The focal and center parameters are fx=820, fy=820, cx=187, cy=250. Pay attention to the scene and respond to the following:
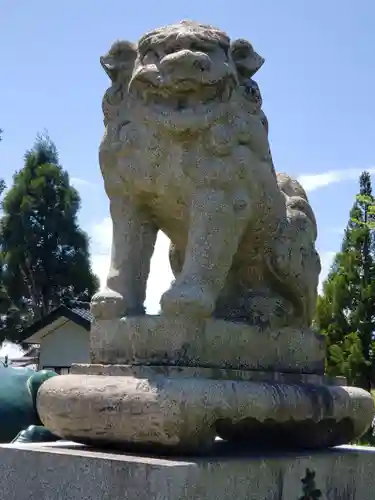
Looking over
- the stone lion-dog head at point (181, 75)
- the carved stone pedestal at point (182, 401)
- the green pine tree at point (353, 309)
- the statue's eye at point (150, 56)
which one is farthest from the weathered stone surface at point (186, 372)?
the green pine tree at point (353, 309)

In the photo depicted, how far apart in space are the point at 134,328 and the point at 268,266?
0.81 meters

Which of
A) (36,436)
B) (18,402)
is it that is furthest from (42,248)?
(36,436)

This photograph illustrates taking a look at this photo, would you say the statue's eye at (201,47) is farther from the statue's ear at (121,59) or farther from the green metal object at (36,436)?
the green metal object at (36,436)

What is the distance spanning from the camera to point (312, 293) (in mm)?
3893

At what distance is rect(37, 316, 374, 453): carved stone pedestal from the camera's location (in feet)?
9.80

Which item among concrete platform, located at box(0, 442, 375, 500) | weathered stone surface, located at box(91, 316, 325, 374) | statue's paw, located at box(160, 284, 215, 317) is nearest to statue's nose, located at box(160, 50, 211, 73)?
statue's paw, located at box(160, 284, 215, 317)

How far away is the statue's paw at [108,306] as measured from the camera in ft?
11.3

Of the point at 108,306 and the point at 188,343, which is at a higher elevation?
the point at 108,306

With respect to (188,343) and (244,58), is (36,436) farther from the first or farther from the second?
(244,58)

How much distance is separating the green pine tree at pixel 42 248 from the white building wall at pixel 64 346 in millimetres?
7972

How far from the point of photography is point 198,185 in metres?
3.48

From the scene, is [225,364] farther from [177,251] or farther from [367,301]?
[367,301]

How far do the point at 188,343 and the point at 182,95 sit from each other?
1.08 metres

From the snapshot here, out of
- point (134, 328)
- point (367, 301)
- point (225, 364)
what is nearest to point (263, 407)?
point (225, 364)
